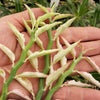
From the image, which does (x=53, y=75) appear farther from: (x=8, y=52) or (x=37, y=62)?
(x=8, y=52)

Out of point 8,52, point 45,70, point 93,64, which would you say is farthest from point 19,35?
point 93,64

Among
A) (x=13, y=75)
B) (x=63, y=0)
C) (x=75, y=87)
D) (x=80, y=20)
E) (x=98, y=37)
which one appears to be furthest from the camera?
(x=63, y=0)

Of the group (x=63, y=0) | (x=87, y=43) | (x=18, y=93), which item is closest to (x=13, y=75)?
(x=18, y=93)

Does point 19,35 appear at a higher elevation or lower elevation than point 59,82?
higher

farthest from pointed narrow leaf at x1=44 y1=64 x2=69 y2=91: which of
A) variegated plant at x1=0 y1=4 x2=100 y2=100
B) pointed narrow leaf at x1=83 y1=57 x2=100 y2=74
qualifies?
pointed narrow leaf at x1=83 y1=57 x2=100 y2=74

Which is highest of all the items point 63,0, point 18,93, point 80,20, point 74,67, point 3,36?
point 63,0

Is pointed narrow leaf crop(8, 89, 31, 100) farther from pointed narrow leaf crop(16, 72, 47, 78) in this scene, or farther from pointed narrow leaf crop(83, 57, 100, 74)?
pointed narrow leaf crop(83, 57, 100, 74)

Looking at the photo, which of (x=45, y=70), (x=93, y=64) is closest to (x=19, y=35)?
(x=45, y=70)

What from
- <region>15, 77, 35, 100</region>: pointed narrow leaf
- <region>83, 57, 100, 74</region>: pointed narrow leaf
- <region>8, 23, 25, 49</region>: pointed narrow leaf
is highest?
<region>8, 23, 25, 49</region>: pointed narrow leaf

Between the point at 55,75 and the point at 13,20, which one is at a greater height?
the point at 13,20

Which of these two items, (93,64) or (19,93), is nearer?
(19,93)

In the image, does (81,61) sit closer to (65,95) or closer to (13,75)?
(65,95)
